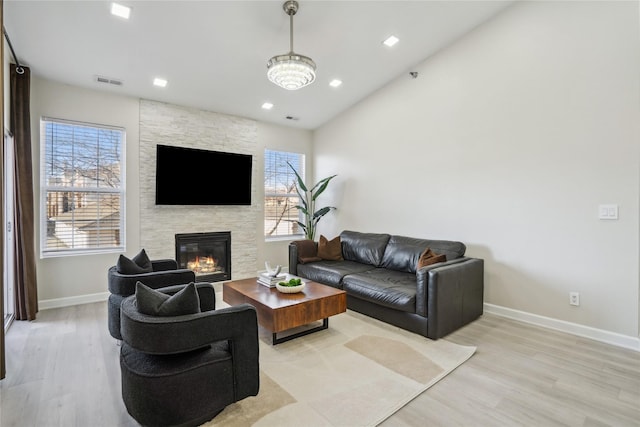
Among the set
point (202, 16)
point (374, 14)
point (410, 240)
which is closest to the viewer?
point (202, 16)

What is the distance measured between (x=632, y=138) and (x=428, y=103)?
2.30 metres

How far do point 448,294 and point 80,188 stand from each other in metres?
4.82

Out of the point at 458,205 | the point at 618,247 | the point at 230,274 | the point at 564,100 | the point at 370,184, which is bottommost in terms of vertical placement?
the point at 230,274

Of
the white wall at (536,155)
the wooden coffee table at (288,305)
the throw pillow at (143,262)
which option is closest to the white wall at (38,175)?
the throw pillow at (143,262)

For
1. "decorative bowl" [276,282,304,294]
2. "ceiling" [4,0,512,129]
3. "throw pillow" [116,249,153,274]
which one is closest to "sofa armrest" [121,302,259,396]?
"throw pillow" [116,249,153,274]

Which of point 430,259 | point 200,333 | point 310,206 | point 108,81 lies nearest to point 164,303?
point 200,333

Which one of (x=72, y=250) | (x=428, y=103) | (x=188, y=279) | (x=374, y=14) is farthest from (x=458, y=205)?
(x=72, y=250)

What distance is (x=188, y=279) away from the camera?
10.5 feet

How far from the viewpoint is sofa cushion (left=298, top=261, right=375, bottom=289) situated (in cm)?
428

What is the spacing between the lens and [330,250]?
17.0 feet

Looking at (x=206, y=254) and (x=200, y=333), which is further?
(x=206, y=254)

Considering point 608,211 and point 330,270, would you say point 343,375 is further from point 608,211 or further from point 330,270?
point 608,211

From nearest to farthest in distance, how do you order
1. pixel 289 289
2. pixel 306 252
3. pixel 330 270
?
pixel 289 289 → pixel 330 270 → pixel 306 252

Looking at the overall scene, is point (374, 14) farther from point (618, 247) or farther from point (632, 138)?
point (618, 247)
